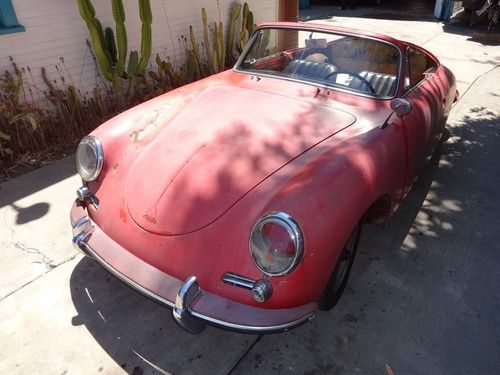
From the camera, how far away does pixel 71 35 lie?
4.59 m

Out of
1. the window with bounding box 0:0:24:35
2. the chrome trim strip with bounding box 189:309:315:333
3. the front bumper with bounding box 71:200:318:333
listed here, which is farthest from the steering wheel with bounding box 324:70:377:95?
the window with bounding box 0:0:24:35

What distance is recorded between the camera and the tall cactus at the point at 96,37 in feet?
13.7

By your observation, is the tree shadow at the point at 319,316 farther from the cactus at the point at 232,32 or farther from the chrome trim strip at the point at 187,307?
the cactus at the point at 232,32

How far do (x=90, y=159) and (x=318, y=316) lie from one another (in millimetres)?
1708

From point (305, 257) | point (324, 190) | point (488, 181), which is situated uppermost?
point (324, 190)

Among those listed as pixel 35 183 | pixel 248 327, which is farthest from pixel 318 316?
pixel 35 183

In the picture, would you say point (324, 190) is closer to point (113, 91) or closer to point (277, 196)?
point (277, 196)

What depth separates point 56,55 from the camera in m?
4.50

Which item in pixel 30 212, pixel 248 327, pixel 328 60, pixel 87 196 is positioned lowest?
pixel 30 212

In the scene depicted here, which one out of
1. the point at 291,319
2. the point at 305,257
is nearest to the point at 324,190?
the point at 305,257

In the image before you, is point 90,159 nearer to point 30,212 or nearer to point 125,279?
point 125,279

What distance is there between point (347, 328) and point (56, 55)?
169 inches

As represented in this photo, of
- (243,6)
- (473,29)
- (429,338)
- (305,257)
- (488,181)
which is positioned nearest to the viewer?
(305,257)

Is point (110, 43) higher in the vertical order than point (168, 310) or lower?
higher
